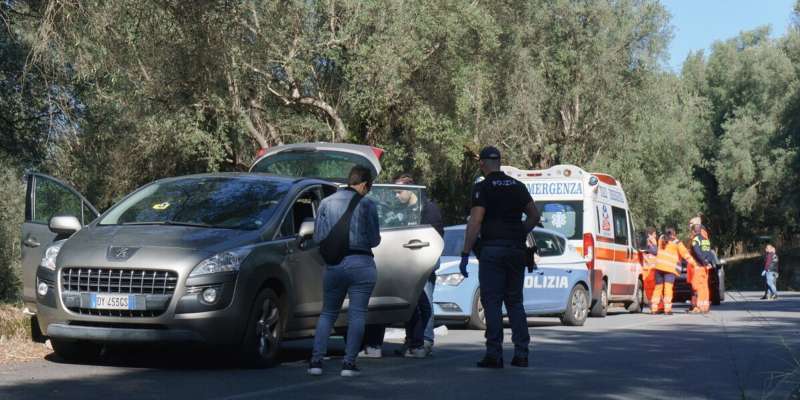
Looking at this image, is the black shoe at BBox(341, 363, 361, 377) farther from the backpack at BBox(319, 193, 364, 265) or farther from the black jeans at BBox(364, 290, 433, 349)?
the black jeans at BBox(364, 290, 433, 349)

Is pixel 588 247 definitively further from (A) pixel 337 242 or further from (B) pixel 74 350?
(B) pixel 74 350

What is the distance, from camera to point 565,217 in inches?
901

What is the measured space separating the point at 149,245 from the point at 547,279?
384 inches

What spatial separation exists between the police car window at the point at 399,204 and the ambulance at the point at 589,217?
9463mm

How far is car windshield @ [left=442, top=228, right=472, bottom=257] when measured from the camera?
730 inches

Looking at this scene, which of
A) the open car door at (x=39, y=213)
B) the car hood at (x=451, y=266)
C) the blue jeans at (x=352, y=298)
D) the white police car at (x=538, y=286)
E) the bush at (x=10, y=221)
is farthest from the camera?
the bush at (x=10, y=221)

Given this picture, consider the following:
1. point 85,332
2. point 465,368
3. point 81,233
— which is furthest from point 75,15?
point 465,368

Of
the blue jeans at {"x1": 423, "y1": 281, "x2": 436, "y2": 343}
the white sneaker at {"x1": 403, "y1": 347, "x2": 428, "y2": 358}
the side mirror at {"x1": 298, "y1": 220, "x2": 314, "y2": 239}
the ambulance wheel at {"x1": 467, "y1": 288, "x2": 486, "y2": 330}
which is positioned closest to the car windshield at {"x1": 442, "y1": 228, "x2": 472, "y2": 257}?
the ambulance wheel at {"x1": 467, "y1": 288, "x2": 486, "y2": 330}

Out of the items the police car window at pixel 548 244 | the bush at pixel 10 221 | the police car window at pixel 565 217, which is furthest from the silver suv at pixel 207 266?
the bush at pixel 10 221

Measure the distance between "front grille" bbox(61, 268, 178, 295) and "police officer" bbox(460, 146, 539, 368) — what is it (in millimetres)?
2835

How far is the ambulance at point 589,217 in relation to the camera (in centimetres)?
2256

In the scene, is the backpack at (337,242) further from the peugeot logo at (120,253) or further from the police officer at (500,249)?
the peugeot logo at (120,253)

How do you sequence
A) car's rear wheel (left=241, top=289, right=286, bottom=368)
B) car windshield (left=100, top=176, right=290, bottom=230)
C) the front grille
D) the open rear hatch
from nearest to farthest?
the front grille
car's rear wheel (left=241, top=289, right=286, bottom=368)
car windshield (left=100, top=176, right=290, bottom=230)
the open rear hatch

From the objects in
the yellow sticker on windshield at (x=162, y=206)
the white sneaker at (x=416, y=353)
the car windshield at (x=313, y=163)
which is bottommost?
the white sneaker at (x=416, y=353)
